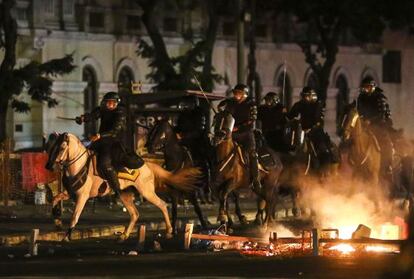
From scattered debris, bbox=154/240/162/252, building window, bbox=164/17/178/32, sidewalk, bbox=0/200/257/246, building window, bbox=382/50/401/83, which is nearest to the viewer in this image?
scattered debris, bbox=154/240/162/252

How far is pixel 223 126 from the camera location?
2553 centimetres

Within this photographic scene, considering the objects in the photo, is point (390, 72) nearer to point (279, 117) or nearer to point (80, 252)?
point (279, 117)

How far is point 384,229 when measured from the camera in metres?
22.5

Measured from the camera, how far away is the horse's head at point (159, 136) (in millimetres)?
Result: 26078

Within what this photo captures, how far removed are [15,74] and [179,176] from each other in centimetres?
1655

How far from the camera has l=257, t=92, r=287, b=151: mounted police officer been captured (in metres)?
28.5

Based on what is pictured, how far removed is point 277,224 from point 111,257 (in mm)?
7447

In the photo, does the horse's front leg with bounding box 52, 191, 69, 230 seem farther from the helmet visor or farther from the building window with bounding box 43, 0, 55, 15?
the building window with bounding box 43, 0, 55, 15

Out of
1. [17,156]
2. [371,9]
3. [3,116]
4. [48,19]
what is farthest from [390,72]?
[17,156]

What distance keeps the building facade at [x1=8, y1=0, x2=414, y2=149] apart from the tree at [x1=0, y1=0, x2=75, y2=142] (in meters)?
3.63

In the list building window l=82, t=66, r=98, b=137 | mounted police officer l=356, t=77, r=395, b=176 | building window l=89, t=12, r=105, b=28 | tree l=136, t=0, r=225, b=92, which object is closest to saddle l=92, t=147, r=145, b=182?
mounted police officer l=356, t=77, r=395, b=176

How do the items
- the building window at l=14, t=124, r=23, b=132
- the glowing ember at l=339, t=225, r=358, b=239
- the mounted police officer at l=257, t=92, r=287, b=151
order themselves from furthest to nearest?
the building window at l=14, t=124, r=23, b=132
the mounted police officer at l=257, t=92, r=287, b=151
the glowing ember at l=339, t=225, r=358, b=239

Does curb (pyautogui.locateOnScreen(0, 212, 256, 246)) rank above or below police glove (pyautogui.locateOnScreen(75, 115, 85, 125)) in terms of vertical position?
below

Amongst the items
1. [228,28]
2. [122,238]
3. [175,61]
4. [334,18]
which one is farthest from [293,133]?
[228,28]
